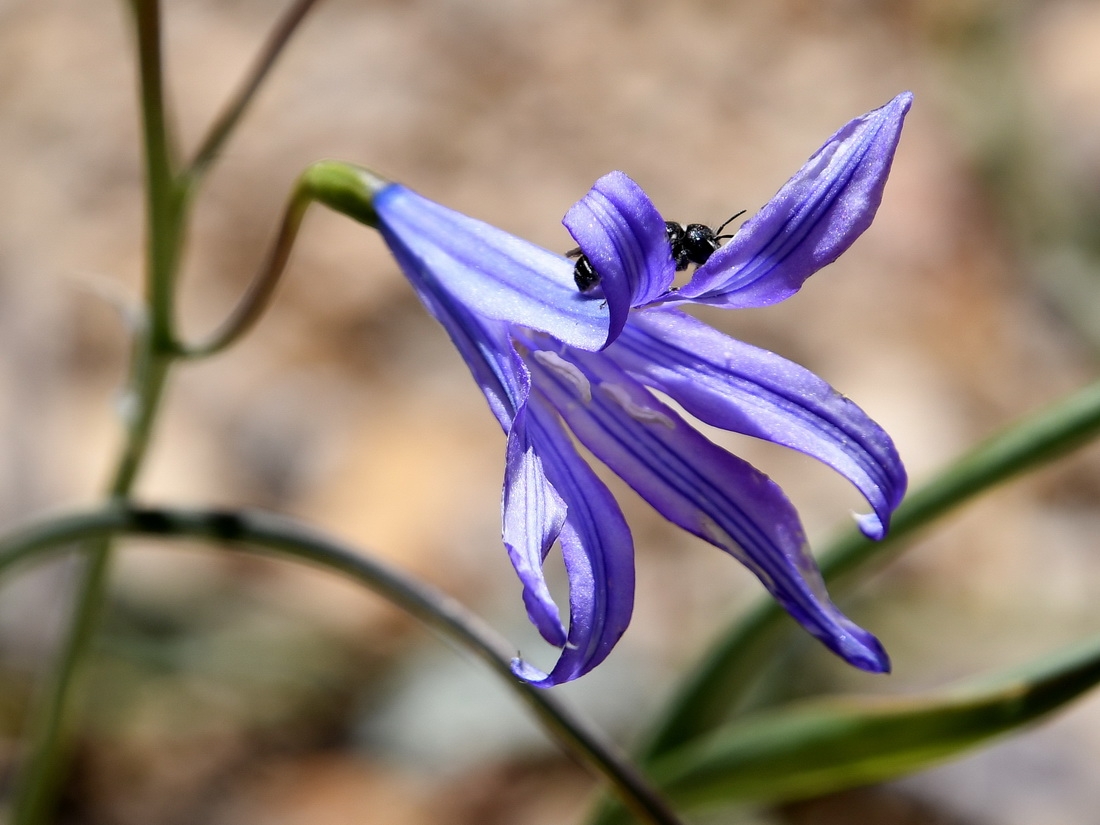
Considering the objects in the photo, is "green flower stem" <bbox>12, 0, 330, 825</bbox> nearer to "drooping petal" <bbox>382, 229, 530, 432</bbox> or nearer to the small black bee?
"drooping petal" <bbox>382, 229, 530, 432</bbox>

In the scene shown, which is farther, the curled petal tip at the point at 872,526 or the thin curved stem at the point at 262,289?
the thin curved stem at the point at 262,289

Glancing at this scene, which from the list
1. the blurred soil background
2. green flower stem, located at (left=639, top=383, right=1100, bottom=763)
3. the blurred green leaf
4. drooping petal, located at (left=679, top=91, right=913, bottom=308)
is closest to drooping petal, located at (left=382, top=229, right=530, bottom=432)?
drooping petal, located at (left=679, top=91, right=913, bottom=308)

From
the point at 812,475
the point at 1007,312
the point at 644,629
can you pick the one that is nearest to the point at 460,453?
the point at 644,629

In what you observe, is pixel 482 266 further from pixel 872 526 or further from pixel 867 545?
pixel 867 545

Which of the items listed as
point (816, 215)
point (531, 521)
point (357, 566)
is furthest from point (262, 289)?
point (816, 215)

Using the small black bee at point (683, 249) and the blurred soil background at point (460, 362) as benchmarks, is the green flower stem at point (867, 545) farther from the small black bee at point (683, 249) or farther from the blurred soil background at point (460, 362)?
the blurred soil background at point (460, 362)

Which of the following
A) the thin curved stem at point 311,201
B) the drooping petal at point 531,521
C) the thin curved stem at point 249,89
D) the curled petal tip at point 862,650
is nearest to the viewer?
the drooping petal at point 531,521

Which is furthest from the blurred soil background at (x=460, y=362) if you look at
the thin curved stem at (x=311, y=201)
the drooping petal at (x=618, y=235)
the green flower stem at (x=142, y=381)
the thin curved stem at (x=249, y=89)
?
the drooping petal at (x=618, y=235)
